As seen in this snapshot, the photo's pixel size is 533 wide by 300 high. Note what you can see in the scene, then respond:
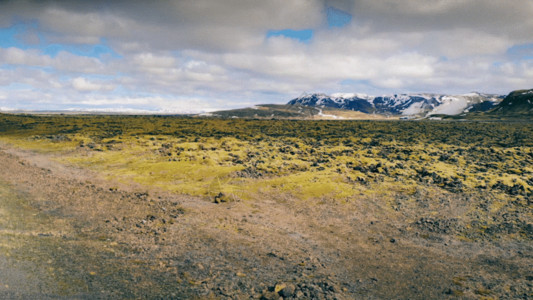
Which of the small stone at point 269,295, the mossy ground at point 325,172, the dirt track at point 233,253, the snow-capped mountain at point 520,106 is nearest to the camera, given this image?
the small stone at point 269,295

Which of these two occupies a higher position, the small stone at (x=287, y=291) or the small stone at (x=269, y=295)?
the small stone at (x=287, y=291)

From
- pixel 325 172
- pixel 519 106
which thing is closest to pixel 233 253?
pixel 325 172

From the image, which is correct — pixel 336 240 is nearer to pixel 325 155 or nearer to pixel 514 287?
pixel 514 287

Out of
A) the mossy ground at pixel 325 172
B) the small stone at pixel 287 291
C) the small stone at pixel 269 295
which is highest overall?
the mossy ground at pixel 325 172

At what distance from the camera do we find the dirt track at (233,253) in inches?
359

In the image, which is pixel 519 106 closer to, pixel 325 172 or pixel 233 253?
pixel 325 172

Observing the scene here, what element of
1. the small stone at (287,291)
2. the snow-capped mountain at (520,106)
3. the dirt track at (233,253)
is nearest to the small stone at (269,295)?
the dirt track at (233,253)

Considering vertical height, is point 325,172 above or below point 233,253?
above

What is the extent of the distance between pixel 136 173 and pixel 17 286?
17.2 meters

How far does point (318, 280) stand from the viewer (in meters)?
9.74

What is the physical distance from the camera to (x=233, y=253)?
11.6 meters

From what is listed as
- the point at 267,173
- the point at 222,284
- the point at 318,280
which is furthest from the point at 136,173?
the point at 318,280

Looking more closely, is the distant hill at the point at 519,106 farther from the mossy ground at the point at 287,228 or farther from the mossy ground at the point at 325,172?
the mossy ground at the point at 287,228

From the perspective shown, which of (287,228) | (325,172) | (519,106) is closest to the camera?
(287,228)
